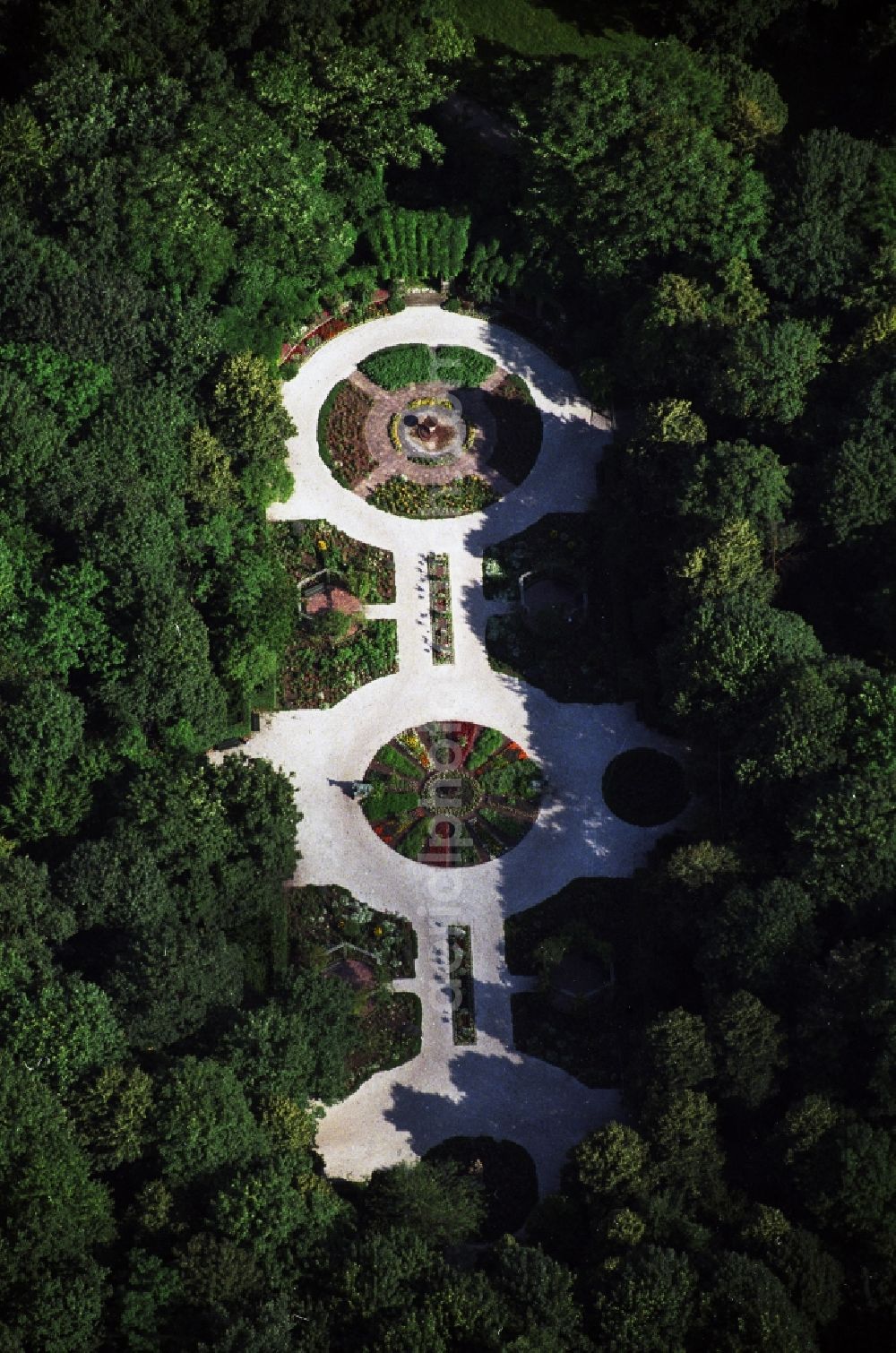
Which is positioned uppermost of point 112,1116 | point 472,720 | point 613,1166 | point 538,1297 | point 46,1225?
point 472,720

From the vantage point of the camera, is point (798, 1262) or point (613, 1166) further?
point (613, 1166)

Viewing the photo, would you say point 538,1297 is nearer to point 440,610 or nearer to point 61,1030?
point 61,1030

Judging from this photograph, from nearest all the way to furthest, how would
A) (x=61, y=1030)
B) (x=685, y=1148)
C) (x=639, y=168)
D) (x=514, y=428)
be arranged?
(x=61, y=1030), (x=685, y=1148), (x=639, y=168), (x=514, y=428)

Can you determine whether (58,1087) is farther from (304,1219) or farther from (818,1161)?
(818,1161)

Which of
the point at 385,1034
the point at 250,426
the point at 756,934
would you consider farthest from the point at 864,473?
the point at 385,1034

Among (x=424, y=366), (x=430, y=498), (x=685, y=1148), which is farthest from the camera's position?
(x=424, y=366)

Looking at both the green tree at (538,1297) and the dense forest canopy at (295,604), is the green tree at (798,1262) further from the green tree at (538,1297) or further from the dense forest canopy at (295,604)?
the green tree at (538,1297)

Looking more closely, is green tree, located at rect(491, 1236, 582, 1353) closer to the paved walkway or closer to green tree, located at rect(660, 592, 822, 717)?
the paved walkway

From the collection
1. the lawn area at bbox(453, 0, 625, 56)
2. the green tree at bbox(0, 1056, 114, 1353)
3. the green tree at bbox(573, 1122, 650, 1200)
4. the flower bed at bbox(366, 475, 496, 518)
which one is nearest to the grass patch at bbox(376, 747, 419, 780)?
the flower bed at bbox(366, 475, 496, 518)
